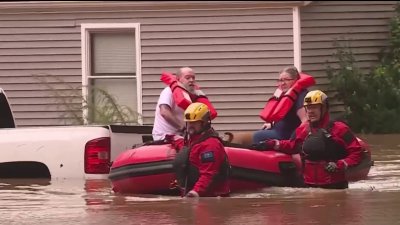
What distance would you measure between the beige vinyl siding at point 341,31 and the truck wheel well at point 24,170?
9036 mm

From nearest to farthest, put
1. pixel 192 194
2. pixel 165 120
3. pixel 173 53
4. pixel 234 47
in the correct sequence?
pixel 192 194 → pixel 165 120 → pixel 234 47 → pixel 173 53

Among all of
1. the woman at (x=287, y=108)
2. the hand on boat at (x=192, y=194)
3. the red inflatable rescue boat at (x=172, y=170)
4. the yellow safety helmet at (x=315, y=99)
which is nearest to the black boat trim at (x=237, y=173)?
the red inflatable rescue boat at (x=172, y=170)

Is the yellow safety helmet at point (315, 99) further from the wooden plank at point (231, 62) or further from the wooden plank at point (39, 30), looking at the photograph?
the wooden plank at point (39, 30)

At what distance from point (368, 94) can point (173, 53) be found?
393cm

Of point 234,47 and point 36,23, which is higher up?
point 36,23

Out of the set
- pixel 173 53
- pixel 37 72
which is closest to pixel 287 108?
pixel 173 53

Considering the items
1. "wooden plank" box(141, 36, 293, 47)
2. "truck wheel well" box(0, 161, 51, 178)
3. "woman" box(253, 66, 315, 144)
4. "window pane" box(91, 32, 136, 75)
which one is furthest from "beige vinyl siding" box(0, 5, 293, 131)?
"truck wheel well" box(0, 161, 51, 178)

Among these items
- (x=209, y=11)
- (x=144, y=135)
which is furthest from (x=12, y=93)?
(x=144, y=135)

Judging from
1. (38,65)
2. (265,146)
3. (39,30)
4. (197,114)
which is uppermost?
(39,30)

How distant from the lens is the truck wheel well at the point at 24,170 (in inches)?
425

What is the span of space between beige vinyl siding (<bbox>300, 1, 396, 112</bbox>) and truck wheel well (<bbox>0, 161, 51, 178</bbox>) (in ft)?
29.6

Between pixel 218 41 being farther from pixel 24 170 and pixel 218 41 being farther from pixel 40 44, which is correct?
pixel 24 170

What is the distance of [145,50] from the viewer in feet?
61.1

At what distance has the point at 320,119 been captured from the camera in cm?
1049
